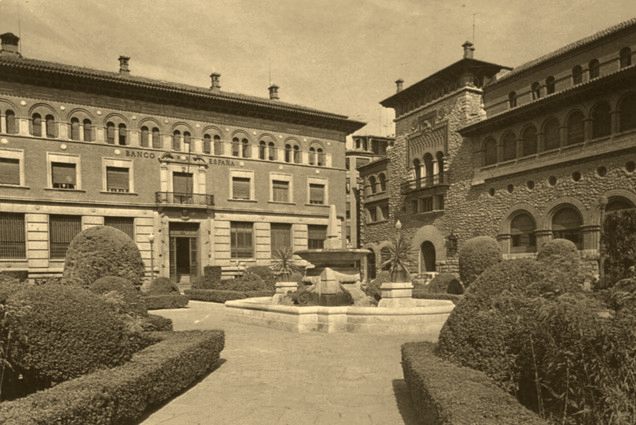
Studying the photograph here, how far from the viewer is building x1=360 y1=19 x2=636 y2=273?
903 inches

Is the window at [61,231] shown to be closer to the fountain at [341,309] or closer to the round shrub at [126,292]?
the fountain at [341,309]

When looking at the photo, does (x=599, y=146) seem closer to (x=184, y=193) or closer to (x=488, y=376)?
(x=488, y=376)

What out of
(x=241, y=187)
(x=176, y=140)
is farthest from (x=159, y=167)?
(x=241, y=187)

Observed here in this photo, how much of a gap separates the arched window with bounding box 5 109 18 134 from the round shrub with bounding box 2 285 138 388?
2549cm

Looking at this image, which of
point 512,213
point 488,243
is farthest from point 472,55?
point 488,243

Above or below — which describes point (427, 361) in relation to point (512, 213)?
below

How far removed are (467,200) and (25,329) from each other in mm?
29538

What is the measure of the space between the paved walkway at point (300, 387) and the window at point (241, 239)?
861 inches

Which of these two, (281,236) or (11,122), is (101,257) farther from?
(281,236)

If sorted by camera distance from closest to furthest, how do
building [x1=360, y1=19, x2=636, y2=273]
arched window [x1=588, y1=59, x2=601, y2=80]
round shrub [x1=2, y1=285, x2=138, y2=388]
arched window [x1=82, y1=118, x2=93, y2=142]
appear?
round shrub [x1=2, y1=285, x2=138, y2=388] < building [x1=360, y1=19, x2=636, y2=273] < arched window [x1=588, y1=59, x2=601, y2=80] < arched window [x1=82, y1=118, x2=93, y2=142]

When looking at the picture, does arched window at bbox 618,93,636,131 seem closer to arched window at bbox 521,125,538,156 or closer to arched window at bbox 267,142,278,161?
arched window at bbox 521,125,538,156

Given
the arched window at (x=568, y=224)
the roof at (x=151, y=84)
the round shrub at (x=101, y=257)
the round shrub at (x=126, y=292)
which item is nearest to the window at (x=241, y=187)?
the roof at (x=151, y=84)

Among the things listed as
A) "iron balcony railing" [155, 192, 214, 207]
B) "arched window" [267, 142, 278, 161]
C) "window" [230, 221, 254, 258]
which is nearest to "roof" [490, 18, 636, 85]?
"arched window" [267, 142, 278, 161]

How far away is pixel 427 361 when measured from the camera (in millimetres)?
6469
